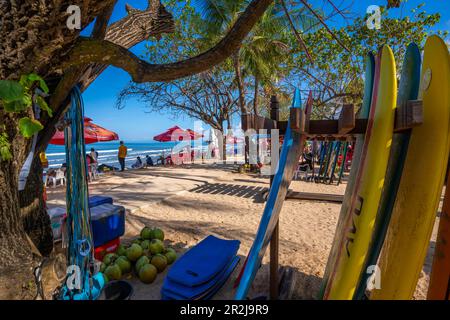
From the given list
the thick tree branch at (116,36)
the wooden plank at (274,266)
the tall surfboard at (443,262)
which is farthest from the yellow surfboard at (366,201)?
the thick tree branch at (116,36)

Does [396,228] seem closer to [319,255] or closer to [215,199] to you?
[319,255]

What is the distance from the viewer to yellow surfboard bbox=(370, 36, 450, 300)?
149cm

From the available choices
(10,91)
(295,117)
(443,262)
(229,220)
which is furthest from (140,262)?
(443,262)

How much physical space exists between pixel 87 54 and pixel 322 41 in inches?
549

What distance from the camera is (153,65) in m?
2.12

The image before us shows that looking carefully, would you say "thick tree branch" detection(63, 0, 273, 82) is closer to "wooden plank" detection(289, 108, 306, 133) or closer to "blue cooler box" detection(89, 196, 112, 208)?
"wooden plank" detection(289, 108, 306, 133)

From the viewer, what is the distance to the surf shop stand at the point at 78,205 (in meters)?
1.91

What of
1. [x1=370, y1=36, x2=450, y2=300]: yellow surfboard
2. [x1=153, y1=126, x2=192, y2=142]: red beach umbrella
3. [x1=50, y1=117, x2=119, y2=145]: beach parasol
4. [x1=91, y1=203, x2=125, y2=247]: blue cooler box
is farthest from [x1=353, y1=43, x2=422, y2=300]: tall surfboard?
[x1=153, y1=126, x2=192, y2=142]: red beach umbrella

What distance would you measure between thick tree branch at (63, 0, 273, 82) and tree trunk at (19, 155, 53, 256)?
1455mm

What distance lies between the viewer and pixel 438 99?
152 centimetres

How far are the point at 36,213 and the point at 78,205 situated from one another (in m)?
1.28

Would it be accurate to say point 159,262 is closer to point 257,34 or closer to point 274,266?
point 274,266

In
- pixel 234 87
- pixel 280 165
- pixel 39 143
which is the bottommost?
pixel 280 165

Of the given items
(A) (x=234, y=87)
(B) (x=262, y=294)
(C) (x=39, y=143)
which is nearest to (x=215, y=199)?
(B) (x=262, y=294)
